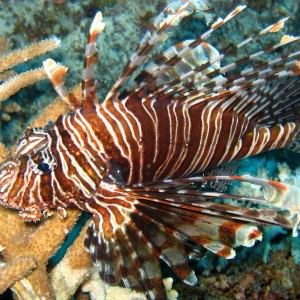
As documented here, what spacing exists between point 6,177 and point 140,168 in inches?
39.7

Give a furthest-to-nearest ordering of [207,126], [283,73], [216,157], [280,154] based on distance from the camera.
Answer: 1. [280,154]
2. [216,157]
3. [207,126]
4. [283,73]

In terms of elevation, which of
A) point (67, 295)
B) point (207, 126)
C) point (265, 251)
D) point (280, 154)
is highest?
point (207, 126)

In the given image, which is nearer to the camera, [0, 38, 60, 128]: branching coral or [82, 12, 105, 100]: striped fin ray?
[82, 12, 105, 100]: striped fin ray

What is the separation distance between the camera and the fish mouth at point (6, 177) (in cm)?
267

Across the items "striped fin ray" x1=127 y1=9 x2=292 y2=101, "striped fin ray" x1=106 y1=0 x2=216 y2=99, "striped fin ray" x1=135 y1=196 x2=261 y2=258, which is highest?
A: "striped fin ray" x1=106 y1=0 x2=216 y2=99

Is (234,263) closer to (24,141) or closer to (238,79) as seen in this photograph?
(238,79)

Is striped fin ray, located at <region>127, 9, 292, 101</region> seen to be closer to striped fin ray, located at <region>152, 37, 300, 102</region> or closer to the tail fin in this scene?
striped fin ray, located at <region>152, 37, 300, 102</region>

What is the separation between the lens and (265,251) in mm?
4770

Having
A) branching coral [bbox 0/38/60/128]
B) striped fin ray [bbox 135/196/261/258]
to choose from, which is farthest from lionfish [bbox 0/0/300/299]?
branching coral [bbox 0/38/60/128]

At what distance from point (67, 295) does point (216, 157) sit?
1741 mm

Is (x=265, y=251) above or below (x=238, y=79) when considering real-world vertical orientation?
below

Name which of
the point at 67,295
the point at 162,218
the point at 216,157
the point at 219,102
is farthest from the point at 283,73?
the point at 67,295

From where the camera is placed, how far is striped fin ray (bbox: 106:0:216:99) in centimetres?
257

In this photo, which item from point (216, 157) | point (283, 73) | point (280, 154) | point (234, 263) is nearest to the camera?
point (283, 73)
